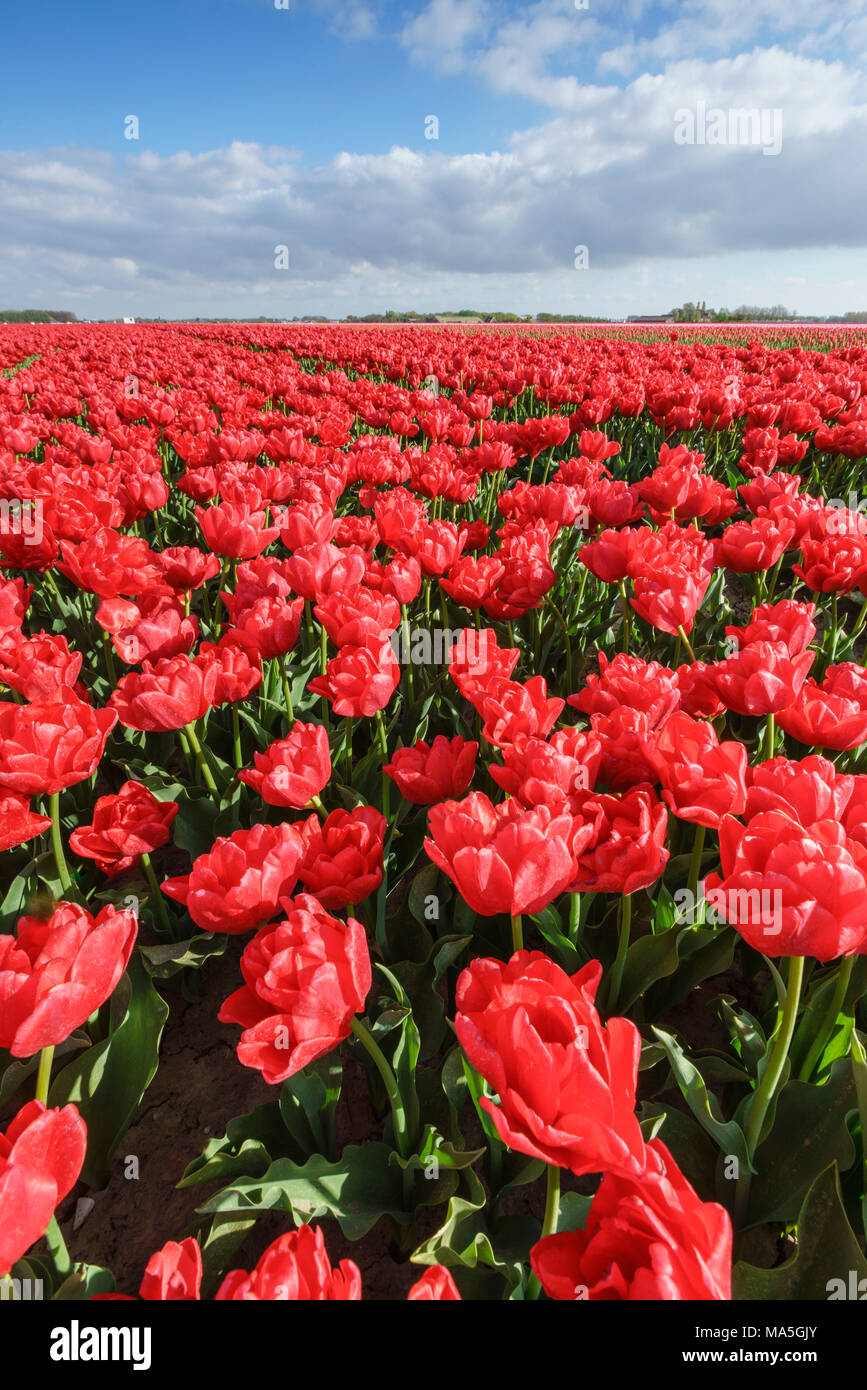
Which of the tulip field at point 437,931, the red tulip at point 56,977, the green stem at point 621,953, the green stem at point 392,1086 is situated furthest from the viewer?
the green stem at point 621,953

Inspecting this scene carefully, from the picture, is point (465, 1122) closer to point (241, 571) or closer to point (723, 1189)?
point (723, 1189)

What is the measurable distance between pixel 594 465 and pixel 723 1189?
3.35 metres

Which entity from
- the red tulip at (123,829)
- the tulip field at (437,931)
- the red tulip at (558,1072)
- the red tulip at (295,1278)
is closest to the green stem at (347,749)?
the tulip field at (437,931)

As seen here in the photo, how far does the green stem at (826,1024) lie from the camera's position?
4.38 ft

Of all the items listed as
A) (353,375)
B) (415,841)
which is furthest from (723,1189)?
(353,375)

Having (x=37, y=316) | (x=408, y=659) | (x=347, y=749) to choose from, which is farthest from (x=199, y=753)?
(x=37, y=316)

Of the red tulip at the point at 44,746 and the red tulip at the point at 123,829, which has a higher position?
the red tulip at the point at 44,746

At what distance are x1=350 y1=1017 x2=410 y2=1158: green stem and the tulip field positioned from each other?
3 centimetres

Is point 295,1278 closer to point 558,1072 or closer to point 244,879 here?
point 558,1072

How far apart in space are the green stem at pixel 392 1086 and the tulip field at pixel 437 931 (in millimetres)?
31

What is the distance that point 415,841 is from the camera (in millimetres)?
2398

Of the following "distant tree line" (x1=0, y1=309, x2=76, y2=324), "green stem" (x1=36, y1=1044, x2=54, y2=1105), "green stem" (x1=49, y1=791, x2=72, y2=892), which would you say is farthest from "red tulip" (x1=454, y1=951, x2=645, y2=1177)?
"distant tree line" (x1=0, y1=309, x2=76, y2=324)

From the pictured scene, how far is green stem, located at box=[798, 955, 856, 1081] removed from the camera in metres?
1.33

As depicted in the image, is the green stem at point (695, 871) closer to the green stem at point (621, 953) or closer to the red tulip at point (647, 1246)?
the green stem at point (621, 953)
